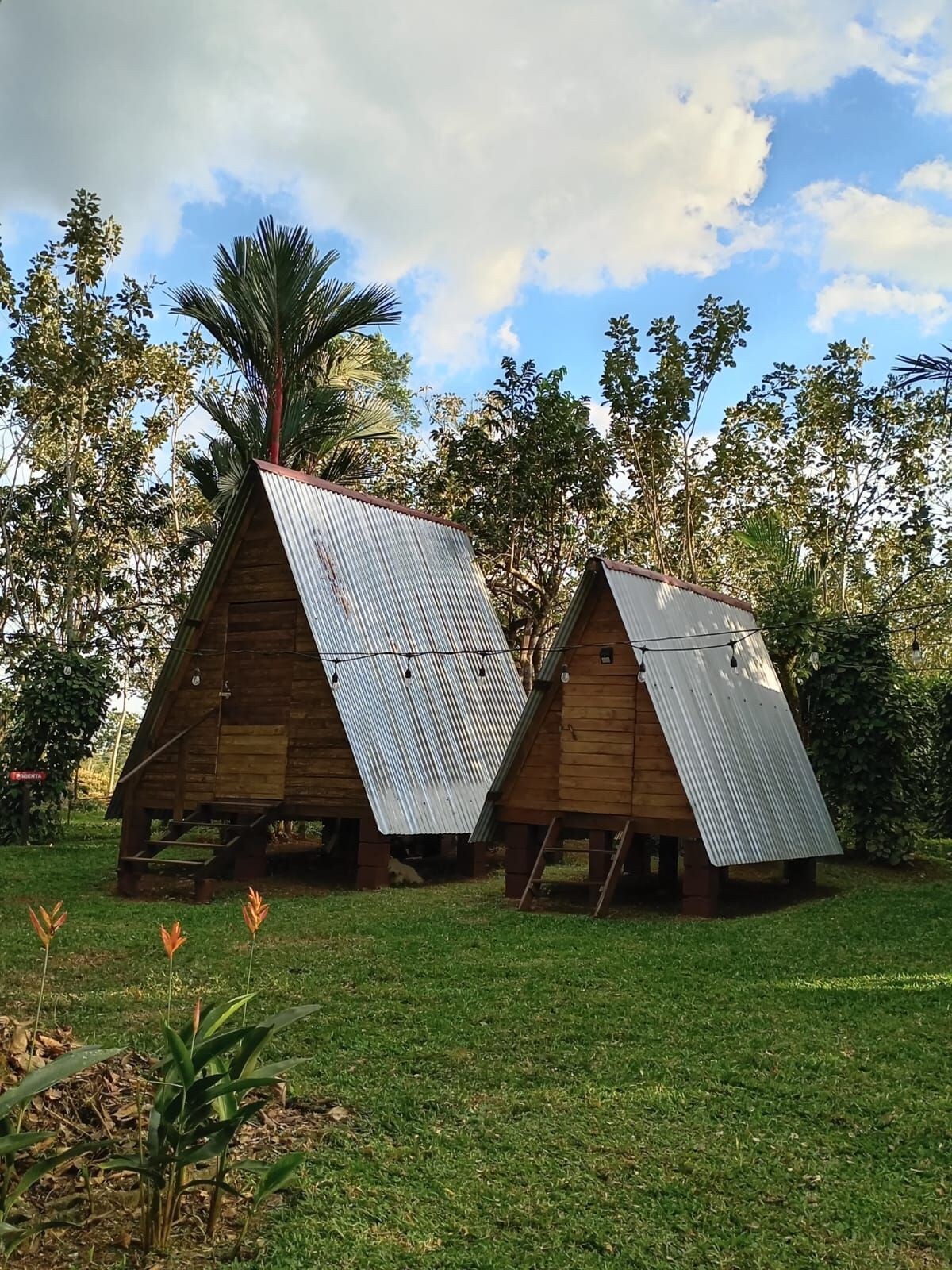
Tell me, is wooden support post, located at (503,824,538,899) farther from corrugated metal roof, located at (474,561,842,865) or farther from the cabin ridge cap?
the cabin ridge cap

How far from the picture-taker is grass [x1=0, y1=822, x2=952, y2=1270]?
4.69 meters

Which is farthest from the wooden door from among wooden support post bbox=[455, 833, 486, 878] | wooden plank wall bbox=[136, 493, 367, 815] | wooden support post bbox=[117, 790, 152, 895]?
wooden support post bbox=[455, 833, 486, 878]

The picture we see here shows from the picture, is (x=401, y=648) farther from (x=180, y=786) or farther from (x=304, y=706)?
(x=180, y=786)

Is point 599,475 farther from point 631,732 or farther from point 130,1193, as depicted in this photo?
point 130,1193

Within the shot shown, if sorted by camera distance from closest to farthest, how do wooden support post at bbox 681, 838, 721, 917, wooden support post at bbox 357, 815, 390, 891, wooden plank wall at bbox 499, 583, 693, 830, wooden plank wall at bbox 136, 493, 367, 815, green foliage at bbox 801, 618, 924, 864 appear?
Answer: wooden support post at bbox 681, 838, 721, 917, wooden plank wall at bbox 499, 583, 693, 830, wooden support post at bbox 357, 815, 390, 891, wooden plank wall at bbox 136, 493, 367, 815, green foliage at bbox 801, 618, 924, 864

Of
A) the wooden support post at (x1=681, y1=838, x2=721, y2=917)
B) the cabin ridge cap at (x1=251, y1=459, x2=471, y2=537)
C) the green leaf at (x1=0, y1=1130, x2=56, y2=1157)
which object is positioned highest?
the cabin ridge cap at (x1=251, y1=459, x2=471, y2=537)

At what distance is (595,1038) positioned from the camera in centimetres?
741

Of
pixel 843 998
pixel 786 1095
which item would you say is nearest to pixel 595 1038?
pixel 786 1095

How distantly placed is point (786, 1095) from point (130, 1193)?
363cm

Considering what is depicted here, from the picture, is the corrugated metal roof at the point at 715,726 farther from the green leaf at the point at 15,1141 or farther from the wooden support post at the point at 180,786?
the green leaf at the point at 15,1141

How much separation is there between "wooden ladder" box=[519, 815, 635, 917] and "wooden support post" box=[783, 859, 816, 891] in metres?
3.30

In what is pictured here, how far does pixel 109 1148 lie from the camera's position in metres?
4.96

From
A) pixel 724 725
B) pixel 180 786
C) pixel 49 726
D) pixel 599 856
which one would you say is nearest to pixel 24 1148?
pixel 599 856

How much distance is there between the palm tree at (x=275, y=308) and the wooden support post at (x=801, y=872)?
11.0 metres
